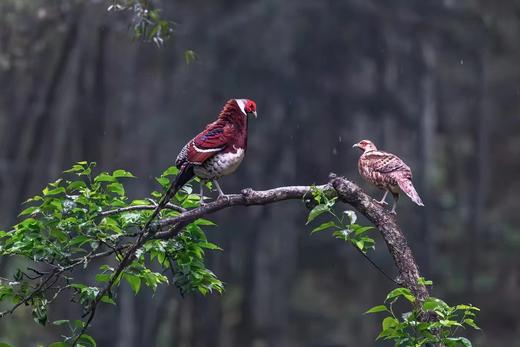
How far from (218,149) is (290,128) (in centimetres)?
1100

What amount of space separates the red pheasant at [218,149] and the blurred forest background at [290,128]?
9.88 m

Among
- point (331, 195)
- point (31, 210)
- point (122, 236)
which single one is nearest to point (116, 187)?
point (122, 236)

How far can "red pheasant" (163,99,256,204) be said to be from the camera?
4.32 m

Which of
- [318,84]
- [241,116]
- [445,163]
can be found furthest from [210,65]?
[241,116]

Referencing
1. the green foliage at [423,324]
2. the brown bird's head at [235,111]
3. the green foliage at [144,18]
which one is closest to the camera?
the green foliage at [423,324]

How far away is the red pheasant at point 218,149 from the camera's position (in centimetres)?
432

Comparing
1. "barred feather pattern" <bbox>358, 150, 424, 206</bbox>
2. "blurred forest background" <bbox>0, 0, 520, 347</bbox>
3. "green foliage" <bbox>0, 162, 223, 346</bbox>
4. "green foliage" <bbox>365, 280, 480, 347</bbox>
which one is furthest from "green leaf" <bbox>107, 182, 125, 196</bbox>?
"blurred forest background" <bbox>0, 0, 520, 347</bbox>

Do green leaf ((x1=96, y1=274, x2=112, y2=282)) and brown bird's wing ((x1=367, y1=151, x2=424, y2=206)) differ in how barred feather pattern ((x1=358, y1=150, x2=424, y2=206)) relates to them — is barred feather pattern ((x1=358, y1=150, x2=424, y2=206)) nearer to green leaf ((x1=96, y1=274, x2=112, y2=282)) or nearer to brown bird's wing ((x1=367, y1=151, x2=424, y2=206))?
brown bird's wing ((x1=367, y1=151, x2=424, y2=206))

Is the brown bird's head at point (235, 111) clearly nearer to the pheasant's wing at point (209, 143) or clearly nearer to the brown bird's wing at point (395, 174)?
the pheasant's wing at point (209, 143)

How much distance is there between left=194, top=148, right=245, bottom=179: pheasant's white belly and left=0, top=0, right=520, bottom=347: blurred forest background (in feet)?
32.9

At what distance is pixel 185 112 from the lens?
15.0m

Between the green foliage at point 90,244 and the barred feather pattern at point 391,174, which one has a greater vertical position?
the barred feather pattern at point 391,174

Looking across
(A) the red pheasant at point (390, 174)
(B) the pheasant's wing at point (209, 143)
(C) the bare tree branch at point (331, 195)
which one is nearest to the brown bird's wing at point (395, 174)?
(A) the red pheasant at point (390, 174)

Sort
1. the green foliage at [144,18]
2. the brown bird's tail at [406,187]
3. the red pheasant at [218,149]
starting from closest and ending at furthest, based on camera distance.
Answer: the red pheasant at [218,149], the brown bird's tail at [406,187], the green foliage at [144,18]
